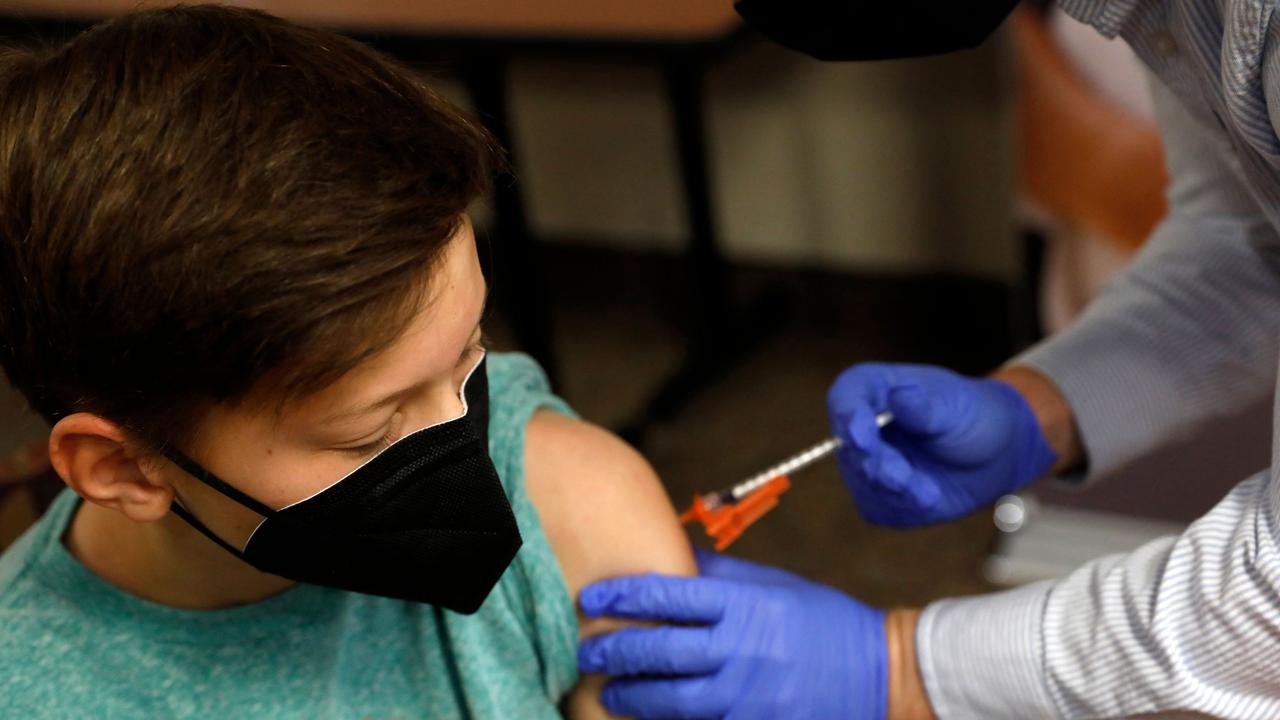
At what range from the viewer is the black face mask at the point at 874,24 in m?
1.08

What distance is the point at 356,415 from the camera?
0.94 metres

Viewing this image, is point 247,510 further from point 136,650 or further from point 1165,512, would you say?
point 1165,512

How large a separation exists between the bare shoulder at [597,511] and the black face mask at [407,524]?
0.36 ft

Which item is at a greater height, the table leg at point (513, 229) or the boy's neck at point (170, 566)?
the boy's neck at point (170, 566)

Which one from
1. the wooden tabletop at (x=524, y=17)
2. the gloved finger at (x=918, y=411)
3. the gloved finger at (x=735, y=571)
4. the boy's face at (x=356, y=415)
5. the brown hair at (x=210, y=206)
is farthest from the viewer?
the wooden tabletop at (x=524, y=17)

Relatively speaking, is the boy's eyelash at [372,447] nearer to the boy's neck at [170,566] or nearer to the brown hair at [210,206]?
the brown hair at [210,206]

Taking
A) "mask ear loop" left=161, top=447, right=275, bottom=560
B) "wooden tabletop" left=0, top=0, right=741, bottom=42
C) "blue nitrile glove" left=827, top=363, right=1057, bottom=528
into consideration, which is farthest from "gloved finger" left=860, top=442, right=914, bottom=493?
"wooden tabletop" left=0, top=0, right=741, bottom=42

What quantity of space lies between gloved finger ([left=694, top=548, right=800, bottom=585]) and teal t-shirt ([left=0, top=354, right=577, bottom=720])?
186 mm

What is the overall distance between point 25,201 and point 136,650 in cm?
44

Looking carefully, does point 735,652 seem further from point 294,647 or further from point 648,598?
point 294,647

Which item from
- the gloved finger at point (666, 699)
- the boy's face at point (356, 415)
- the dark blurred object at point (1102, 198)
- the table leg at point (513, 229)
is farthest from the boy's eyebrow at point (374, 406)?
the table leg at point (513, 229)

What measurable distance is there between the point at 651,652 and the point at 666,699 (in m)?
0.05

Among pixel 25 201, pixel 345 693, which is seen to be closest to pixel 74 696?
pixel 345 693

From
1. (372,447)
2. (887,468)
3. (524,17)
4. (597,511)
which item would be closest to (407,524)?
(372,447)
